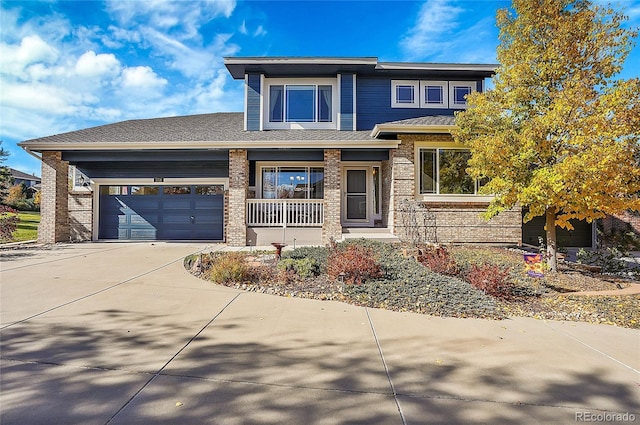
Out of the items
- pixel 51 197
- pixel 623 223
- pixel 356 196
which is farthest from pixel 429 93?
pixel 51 197

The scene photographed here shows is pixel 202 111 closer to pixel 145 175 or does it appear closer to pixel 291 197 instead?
pixel 145 175

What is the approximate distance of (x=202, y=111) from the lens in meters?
17.7

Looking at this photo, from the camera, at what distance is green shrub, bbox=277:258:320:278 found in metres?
6.61

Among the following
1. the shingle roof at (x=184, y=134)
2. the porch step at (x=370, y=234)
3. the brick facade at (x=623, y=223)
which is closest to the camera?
the porch step at (x=370, y=234)

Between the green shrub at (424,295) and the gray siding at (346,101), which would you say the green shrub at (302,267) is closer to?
the green shrub at (424,295)

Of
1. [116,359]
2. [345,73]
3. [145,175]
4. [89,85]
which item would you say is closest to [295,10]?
[345,73]

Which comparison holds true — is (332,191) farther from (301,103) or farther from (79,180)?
(79,180)

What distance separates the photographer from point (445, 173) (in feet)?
37.2

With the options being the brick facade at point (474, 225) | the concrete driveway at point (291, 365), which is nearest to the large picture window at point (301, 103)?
the brick facade at point (474, 225)

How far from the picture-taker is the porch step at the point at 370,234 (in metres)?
10.5

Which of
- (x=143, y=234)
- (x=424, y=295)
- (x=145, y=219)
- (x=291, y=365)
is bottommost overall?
(x=291, y=365)

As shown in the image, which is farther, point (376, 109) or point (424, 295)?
point (376, 109)

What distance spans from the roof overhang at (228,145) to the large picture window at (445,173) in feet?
4.46

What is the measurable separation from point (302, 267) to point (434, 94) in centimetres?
1051
